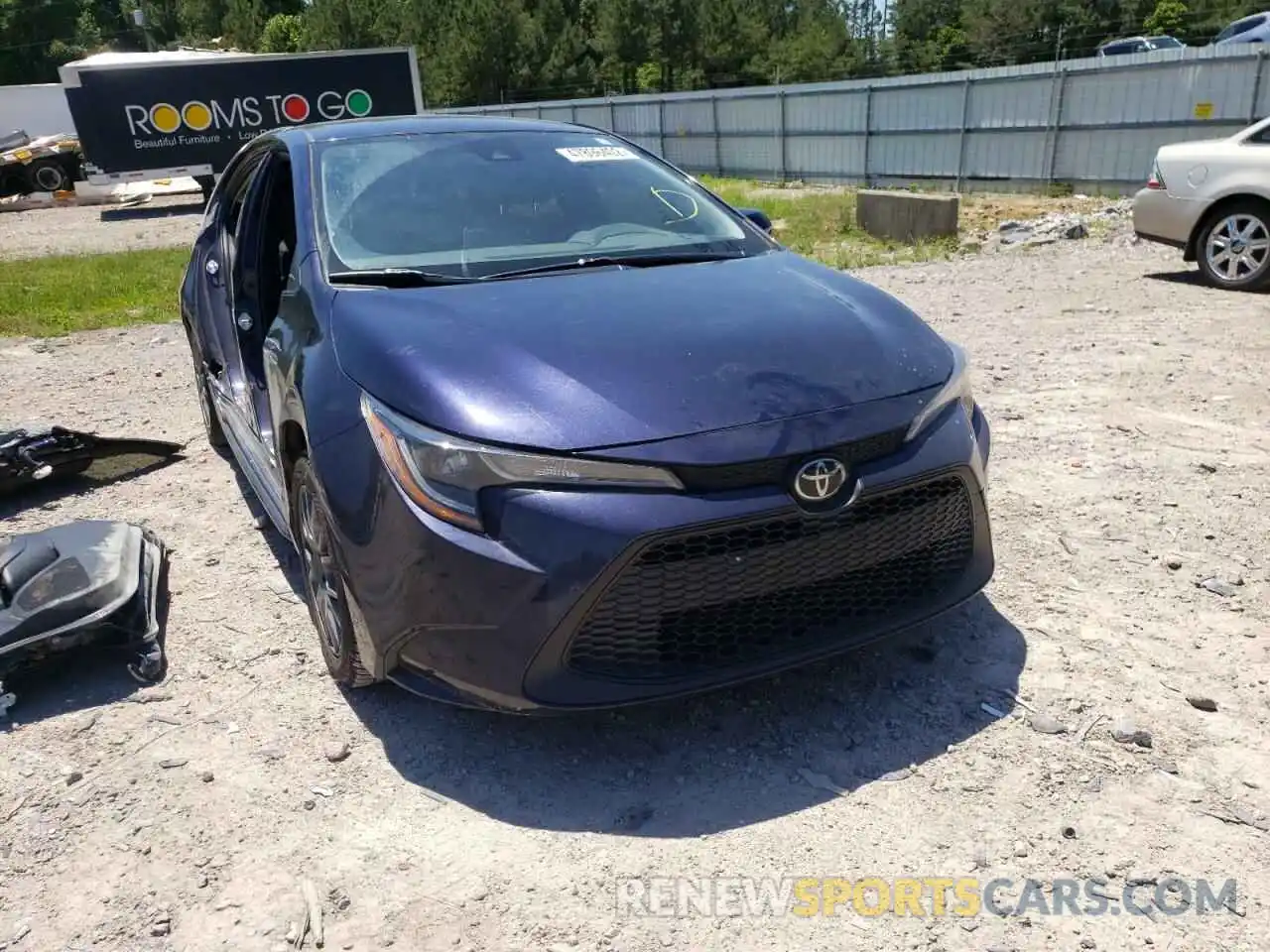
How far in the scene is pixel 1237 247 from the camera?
311 inches

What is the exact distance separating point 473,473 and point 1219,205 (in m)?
8.10

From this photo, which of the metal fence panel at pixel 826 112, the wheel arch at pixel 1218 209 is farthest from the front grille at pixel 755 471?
the metal fence panel at pixel 826 112

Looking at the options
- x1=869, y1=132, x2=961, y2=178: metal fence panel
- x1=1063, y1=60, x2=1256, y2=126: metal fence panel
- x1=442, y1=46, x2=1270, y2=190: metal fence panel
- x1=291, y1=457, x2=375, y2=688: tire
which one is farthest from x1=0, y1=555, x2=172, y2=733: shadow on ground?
x1=869, y1=132, x2=961, y2=178: metal fence panel

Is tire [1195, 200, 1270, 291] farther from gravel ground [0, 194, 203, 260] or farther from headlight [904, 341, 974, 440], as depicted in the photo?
gravel ground [0, 194, 203, 260]

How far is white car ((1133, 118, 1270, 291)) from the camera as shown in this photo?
7773 millimetres

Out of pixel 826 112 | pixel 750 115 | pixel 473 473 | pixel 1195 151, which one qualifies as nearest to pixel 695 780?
pixel 473 473

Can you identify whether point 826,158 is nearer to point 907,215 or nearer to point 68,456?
point 907,215

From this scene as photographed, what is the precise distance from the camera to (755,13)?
5294 cm

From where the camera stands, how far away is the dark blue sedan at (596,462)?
2172mm

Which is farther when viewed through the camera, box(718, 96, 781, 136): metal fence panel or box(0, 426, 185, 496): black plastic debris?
box(718, 96, 781, 136): metal fence panel

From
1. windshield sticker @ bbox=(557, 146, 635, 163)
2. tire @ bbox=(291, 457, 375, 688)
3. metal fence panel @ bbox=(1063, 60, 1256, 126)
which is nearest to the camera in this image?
tire @ bbox=(291, 457, 375, 688)

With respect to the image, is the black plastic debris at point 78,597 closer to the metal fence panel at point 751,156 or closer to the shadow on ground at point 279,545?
the shadow on ground at point 279,545

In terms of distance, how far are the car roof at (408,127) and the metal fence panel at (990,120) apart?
14.5m

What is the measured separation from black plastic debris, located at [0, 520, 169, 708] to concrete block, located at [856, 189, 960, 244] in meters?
11.2
